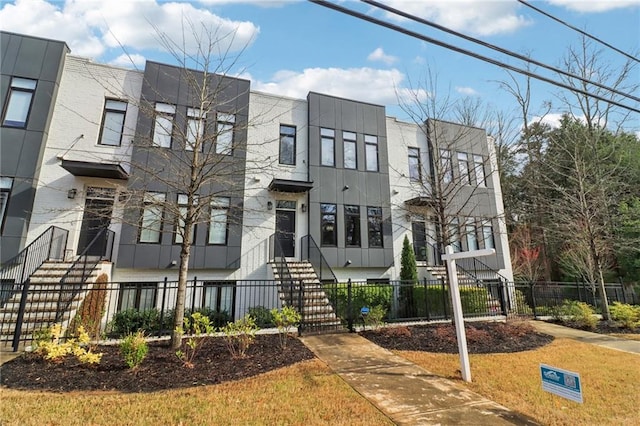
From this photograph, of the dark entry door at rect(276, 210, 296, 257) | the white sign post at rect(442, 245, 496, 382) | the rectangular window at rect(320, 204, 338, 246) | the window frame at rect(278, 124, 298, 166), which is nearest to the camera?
the white sign post at rect(442, 245, 496, 382)

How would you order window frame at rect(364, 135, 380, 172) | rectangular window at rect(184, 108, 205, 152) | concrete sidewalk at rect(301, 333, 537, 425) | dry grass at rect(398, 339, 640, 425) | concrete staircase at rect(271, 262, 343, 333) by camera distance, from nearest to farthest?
concrete sidewalk at rect(301, 333, 537, 425), dry grass at rect(398, 339, 640, 425), rectangular window at rect(184, 108, 205, 152), concrete staircase at rect(271, 262, 343, 333), window frame at rect(364, 135, 380, 172)

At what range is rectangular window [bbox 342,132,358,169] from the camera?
1413 cm

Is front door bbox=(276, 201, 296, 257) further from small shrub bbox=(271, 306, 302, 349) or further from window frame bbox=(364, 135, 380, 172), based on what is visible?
small shrub bbox=(271, 306, 302, 349)

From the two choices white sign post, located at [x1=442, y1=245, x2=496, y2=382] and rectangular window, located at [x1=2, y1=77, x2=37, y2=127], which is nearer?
white sign post, located at [x1=442, y1=245, x2=496, y2=382]

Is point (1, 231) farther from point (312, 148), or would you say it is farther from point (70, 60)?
point (312, 148)

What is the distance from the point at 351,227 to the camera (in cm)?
1345

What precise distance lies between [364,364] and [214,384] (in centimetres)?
276

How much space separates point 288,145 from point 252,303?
262 inches

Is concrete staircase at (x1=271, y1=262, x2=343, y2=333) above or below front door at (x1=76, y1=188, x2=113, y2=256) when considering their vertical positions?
below

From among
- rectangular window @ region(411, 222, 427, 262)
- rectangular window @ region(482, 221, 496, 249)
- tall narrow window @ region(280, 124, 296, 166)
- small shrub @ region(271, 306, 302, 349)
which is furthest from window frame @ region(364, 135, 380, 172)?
small shrub @ region(271, 306, 302, 349)

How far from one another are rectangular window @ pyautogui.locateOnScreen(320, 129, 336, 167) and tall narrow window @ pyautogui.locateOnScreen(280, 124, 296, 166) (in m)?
1.25

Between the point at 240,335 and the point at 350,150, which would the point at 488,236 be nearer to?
the point at 350,150

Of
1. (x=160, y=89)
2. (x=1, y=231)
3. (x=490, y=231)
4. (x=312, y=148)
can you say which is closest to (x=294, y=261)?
(x=312, y=148)

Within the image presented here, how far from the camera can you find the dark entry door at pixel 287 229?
494 inches
